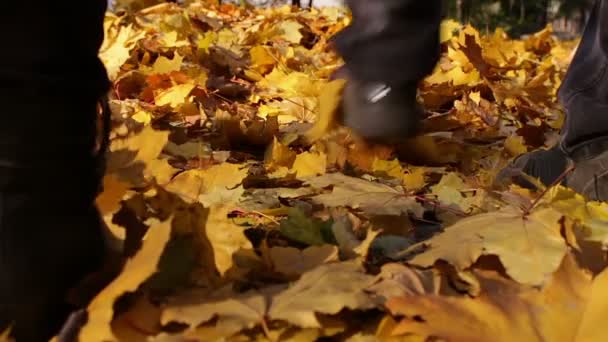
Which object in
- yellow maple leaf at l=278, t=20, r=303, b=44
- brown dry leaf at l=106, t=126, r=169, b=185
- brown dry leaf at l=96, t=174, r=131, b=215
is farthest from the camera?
yellow maple leaf at l=278, t=20, r=303, b=44

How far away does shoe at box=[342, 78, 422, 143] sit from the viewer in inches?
43.3

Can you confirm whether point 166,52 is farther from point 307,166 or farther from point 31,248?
point 31,248

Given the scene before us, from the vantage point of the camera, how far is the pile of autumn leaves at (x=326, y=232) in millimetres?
705

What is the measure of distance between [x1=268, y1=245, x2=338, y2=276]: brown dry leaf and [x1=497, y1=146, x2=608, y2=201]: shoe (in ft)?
1.55

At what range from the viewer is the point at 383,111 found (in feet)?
3.62

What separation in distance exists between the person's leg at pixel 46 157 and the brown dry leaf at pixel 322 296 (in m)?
0.19

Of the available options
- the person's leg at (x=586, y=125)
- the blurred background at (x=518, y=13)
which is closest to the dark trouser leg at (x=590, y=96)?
the person's leg at (x=586, y=125)

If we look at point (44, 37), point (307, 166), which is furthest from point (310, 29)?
point (44, 37)

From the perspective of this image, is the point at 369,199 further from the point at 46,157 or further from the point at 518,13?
the point at 518,13

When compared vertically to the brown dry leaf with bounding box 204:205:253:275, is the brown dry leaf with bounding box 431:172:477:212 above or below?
below

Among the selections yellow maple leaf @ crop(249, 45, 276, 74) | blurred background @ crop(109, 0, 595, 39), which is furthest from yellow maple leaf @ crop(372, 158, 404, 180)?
blurred background @ crop(109, 0, 595, 39)

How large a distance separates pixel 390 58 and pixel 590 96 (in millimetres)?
440

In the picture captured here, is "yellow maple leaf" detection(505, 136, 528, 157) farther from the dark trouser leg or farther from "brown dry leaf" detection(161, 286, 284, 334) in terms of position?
"brown dry leaf" detection(161, 286, 284, 334)

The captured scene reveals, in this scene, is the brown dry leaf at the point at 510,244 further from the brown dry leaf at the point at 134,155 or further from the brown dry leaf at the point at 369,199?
the brown dry leaf at the point at 134,155
